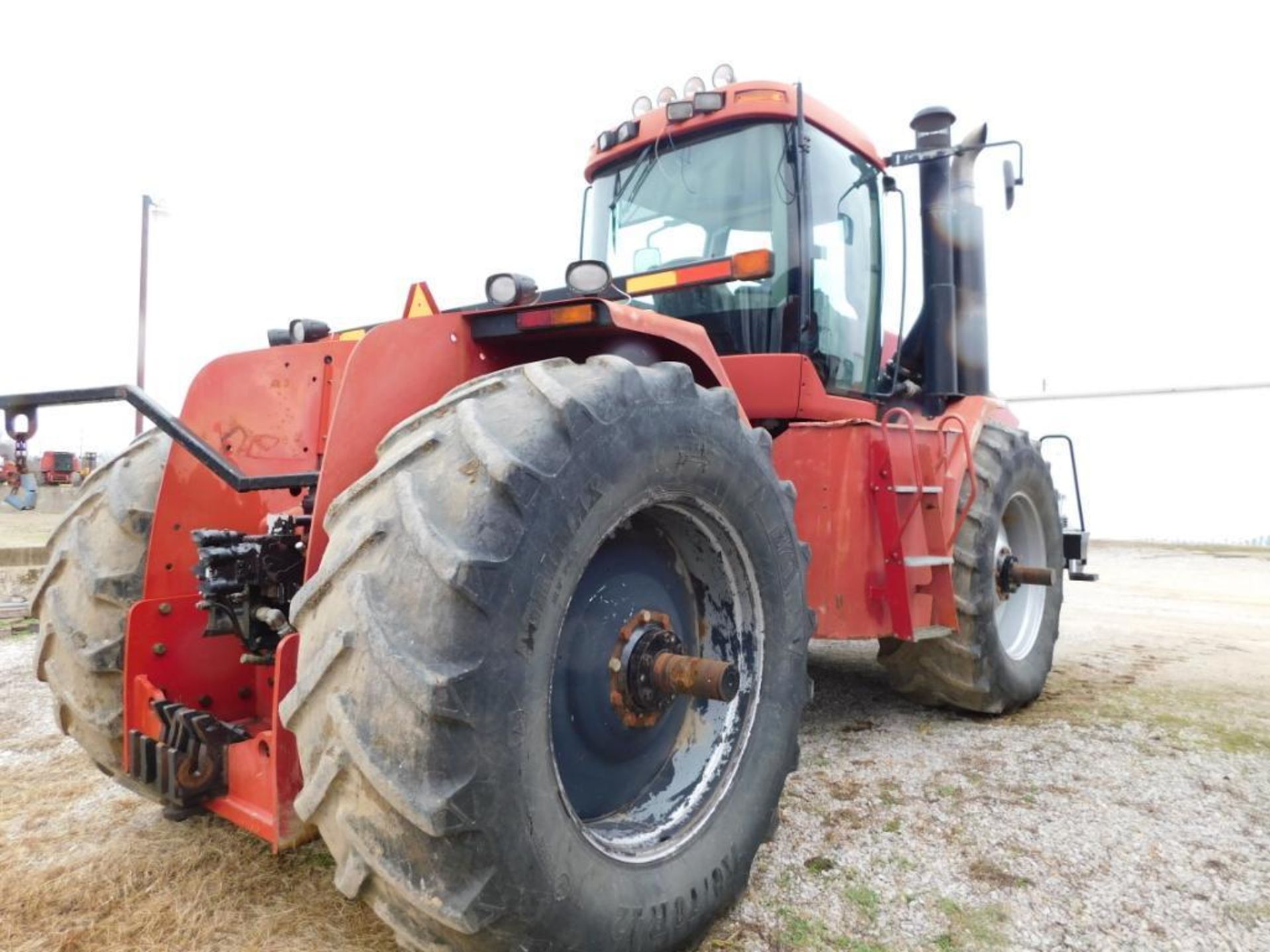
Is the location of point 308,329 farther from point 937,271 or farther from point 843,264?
point 937,271

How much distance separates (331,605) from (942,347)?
12.9ft

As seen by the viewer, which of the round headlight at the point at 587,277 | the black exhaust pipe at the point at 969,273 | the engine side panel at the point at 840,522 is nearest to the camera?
the round headlight at the point at 587,277

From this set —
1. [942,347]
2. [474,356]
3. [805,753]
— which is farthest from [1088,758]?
[474,356]

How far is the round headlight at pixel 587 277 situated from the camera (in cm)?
217

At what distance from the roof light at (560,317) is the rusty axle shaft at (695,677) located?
0.83 m

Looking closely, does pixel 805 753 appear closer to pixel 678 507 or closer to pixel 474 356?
pixel 678 507

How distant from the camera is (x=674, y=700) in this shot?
2242 millimetres

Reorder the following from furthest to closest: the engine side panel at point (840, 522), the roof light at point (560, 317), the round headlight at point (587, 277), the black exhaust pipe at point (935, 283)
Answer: the black exhaust pipe at point (935, 283) → the engine side panel at point (840, 522) → the round headlight at point (587, 277) → the roof light at point (560, 317)

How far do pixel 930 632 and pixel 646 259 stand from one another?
2.05 m

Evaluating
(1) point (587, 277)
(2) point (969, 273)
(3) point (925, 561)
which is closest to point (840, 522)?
(3) point (925, 561)

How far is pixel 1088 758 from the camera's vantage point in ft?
11.0

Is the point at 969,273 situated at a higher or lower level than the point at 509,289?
higher

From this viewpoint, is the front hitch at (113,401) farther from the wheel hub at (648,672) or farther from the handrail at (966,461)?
the handrail at (966,461)

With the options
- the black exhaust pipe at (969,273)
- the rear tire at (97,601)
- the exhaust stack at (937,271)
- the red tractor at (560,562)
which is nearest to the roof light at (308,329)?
the red tractor at (560,562)
